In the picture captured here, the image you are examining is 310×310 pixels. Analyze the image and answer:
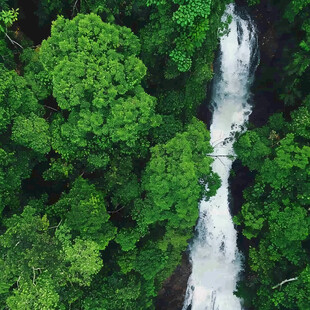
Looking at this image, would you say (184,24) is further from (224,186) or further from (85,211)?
(224,186)

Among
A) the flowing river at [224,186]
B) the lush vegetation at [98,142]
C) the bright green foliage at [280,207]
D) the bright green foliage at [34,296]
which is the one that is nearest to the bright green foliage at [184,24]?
the lush vegetation at [98,142]

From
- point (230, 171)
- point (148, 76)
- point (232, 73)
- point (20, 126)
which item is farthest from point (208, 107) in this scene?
point (20, 126)

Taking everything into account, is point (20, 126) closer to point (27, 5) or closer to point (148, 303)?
point (27, 5)

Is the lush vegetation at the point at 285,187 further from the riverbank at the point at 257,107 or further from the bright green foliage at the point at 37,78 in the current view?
the bright green foliage at the point at 37,78

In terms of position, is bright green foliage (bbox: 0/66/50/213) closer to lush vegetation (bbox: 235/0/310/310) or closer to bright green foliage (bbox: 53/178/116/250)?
bright green foliage (bbox: 53/178/116/250)

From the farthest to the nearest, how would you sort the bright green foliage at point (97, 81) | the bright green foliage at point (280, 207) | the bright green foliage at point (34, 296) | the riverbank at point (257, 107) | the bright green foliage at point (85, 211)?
the riverbank at point (257, 107) → the bright green foliage at point (280, 207) → the bright green foliage at point (85, 211) → the bright green foliage at point (97, 81) → the bright green foliage at point (34, 296)

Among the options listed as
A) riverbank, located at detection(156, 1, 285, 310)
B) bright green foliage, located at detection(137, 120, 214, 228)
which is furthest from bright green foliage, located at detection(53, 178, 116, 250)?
riverbank, located at detection(156, 1, 285, 310)
